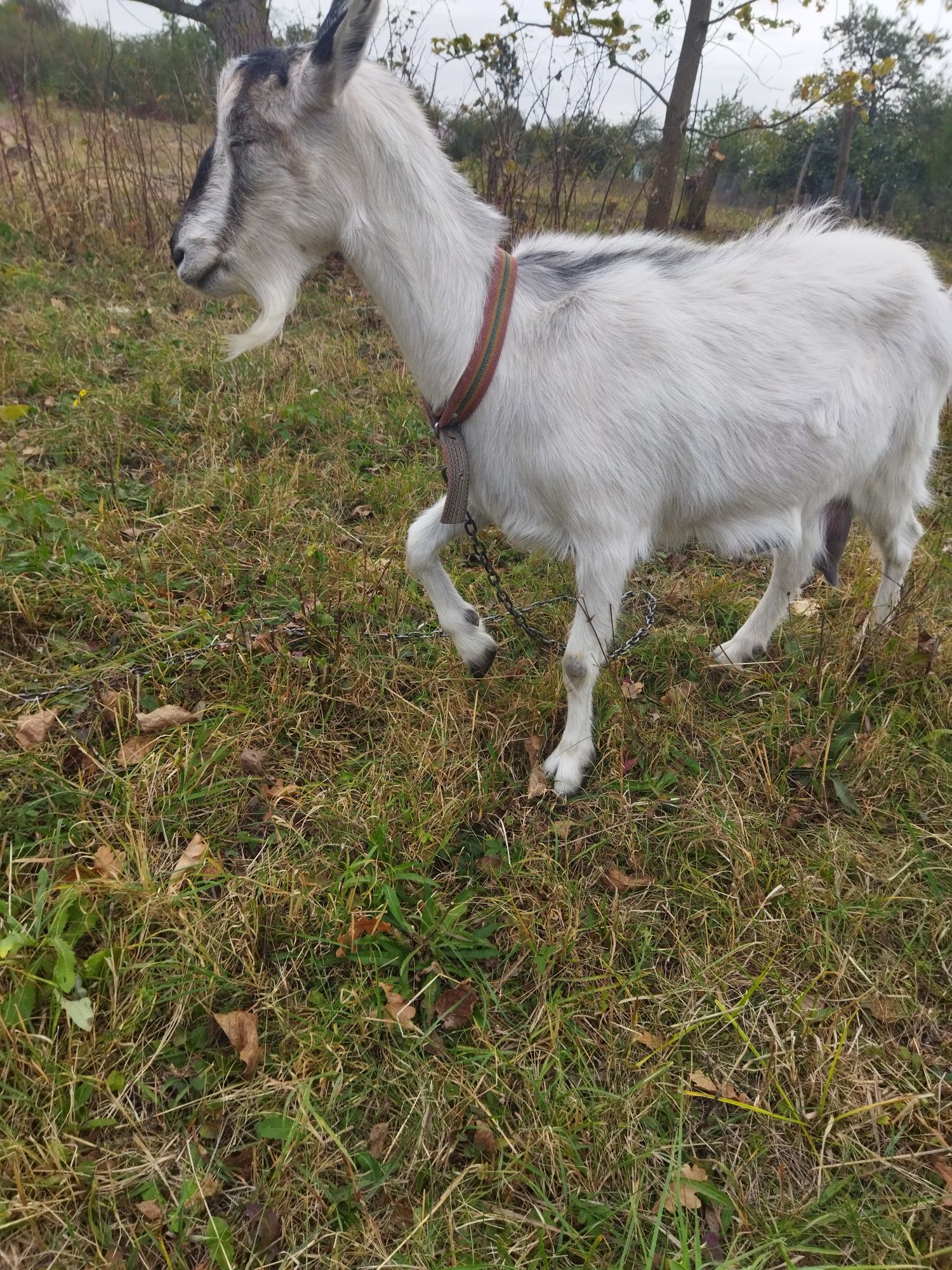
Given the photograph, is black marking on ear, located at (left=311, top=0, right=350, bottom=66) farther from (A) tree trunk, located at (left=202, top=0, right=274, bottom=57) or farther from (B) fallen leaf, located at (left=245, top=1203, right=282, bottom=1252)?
(A) tree trunk, located at (left=202, top=0, right=274, bottom=57)

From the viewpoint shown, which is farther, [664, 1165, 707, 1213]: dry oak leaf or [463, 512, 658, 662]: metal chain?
[463, 512, 658, 662]: metal chain

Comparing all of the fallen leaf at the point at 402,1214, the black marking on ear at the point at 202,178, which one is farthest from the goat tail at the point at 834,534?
the fallen leaf at the point at 402,1214

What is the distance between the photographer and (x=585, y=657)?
230 cm

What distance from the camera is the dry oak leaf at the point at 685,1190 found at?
4.78 feet

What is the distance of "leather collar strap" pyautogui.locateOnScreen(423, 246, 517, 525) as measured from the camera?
2076 millimetres

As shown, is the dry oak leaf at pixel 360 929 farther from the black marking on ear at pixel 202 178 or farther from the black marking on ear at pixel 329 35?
the black marking on ear at pixel 329 35

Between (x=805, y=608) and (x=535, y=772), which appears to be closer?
(x=535, y=772)

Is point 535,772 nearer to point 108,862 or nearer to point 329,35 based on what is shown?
point 108,862

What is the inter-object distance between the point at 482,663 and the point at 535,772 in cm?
47

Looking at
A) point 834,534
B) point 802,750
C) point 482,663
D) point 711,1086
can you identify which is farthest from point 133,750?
point 834,534

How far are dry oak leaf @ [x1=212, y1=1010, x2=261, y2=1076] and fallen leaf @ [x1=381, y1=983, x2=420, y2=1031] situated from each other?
11.5 inches

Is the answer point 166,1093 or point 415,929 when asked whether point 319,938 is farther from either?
point 166,1093

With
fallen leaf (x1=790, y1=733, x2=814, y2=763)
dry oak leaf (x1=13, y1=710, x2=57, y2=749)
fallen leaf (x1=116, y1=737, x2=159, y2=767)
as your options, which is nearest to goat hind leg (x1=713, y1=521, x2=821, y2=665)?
fallen leaf (x1=790, y1=733, x2=814, y2=763)

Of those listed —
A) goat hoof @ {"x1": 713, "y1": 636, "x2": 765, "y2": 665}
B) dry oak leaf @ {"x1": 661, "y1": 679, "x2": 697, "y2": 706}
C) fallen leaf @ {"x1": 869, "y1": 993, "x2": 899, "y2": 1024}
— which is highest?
goat hoof @ {"x1": 713, "y1": 636, "x2": 765, "y2": 665}
